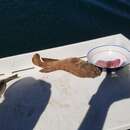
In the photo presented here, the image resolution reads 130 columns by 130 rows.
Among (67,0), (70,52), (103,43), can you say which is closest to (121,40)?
(103,43)

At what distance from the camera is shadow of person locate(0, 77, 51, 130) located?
1.34 meters

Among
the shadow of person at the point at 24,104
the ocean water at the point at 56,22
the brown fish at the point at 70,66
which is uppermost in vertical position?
the brown fish at the point at 70,66

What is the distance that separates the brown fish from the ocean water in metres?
1.63

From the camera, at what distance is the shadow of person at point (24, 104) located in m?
1.34

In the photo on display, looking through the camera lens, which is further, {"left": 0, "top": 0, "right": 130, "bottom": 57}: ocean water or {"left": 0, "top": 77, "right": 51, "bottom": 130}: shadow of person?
{"left": 0, "top": 0, "right": 130, "bottom": 57}: ocean water

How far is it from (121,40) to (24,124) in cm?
71

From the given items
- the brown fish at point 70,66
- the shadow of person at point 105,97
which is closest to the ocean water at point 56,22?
the brown fish at point 70,66

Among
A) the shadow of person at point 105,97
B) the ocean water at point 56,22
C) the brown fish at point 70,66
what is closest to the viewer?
the shadow of person at point 105,97

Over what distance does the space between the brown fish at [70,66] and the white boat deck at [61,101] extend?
0.8 inches

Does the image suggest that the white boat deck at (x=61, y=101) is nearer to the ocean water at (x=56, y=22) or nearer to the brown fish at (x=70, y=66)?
the brown fish at (x=70, y=66)

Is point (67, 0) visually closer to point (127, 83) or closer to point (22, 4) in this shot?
point (22, 4)

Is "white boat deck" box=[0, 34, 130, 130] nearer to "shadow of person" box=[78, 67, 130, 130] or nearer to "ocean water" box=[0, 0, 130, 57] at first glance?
"shadow of person" box=[78, 67, 130, 130]

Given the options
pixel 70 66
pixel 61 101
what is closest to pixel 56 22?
pixel 70 66

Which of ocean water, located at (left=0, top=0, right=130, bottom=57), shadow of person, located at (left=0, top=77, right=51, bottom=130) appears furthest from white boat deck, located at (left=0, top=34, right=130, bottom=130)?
ocean water, located at (left=0, top=0, right=130, bottom=57)
